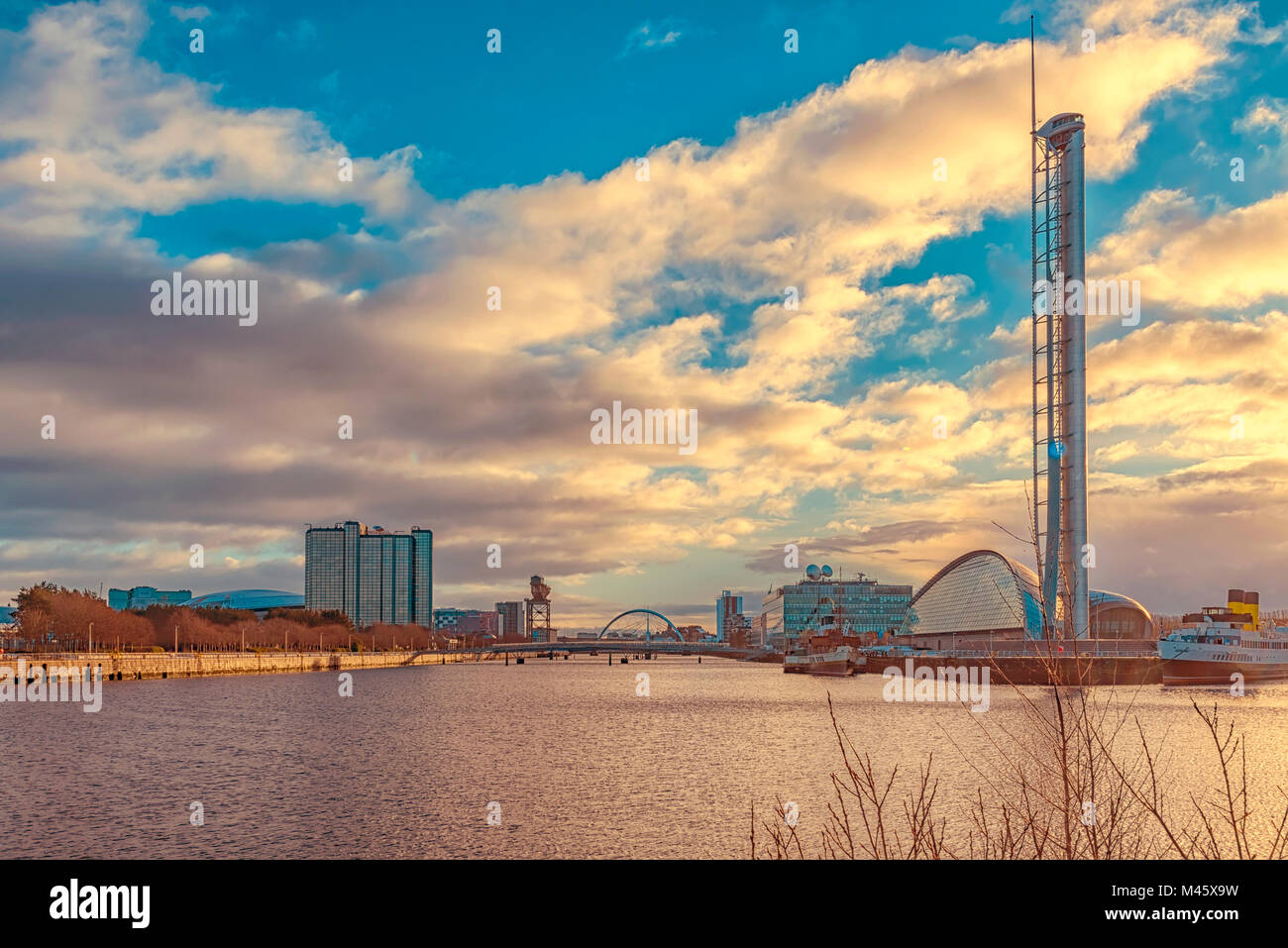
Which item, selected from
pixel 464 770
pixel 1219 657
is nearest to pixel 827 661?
pixel 1219 657

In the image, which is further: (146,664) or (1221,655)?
(146,664)

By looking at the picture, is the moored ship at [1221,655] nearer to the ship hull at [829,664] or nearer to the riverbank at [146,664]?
the ship hull at [829,664]

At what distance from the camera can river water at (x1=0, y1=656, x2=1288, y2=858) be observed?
35.8 m

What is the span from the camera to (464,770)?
177ft

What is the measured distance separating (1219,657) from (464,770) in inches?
4967

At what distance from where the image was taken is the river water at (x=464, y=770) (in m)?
35.8

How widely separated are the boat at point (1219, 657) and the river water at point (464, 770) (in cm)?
3636

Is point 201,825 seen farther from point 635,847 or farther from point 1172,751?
point 1172,751

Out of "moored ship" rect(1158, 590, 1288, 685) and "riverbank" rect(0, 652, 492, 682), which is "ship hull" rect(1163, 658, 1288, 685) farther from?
"riverbank" rect(0, 652, 492, 682)

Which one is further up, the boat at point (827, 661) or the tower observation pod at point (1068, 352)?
the tower observation pod at point (1068, 352)

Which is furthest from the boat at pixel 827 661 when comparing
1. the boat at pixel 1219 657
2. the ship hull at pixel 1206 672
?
the ship hull at pixel 1206 672

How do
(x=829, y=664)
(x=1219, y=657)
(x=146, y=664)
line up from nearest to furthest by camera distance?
(x=1219, y=657) → (x=146, y=664) → (x=829, y=664)

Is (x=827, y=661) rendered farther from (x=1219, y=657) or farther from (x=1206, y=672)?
(x=1219, y=657)
